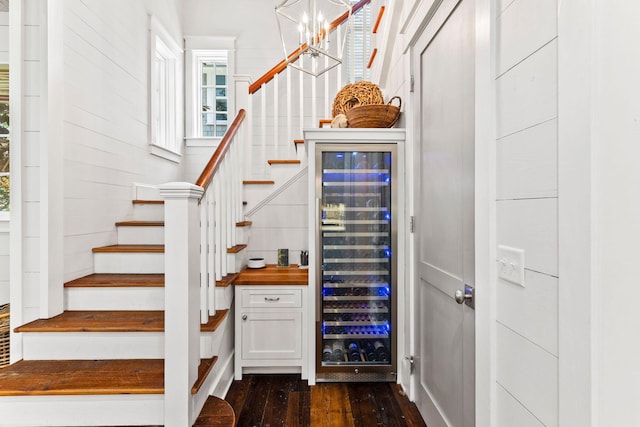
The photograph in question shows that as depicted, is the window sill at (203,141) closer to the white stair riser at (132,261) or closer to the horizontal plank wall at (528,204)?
the white stair riser at (132,261)

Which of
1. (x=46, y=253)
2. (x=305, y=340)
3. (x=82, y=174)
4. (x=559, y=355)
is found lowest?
(x=305, y=340)

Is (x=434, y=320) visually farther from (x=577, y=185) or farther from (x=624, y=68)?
(x=624, y=68)

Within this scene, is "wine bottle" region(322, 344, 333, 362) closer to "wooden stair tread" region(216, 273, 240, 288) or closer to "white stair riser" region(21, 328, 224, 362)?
"wooden stair tread" region(216, 273, 240, 288)

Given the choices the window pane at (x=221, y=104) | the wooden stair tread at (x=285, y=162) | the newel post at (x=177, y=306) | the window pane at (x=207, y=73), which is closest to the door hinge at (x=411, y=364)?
the newel post at (x=177, y=306)

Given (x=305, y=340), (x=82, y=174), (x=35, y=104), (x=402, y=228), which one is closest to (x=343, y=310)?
(x=305, y=340)

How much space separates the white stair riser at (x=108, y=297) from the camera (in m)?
2.10

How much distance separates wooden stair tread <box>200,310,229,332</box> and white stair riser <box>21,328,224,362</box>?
23 cm

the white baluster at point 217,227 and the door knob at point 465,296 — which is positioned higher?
the white baluster at point 217,227

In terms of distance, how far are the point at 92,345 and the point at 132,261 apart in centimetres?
69

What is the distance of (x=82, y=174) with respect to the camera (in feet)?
7.53

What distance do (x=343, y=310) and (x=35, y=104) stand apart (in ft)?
7.78

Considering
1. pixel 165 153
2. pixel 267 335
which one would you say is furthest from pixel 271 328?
pixel 165 153

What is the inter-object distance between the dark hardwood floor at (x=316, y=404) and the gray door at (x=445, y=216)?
0.20 metres

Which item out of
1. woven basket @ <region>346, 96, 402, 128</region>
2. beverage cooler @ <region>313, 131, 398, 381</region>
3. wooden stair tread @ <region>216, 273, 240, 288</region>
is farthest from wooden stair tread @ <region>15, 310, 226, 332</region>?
woven basket @ <region>346, 96, 402, 128</region>
